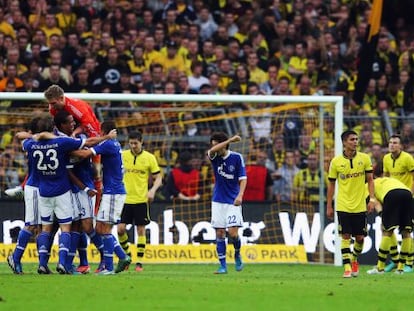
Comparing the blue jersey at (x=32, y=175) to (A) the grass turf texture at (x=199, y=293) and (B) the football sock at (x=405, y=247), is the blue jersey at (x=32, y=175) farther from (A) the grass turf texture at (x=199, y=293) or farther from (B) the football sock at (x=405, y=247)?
(B) the football sock at (x=405, y=247)

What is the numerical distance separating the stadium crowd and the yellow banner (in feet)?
3.84

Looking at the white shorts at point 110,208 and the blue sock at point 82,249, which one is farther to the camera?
the blue sock at point 82,249

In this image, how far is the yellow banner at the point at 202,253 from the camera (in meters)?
21.7

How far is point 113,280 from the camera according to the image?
14.0 metres

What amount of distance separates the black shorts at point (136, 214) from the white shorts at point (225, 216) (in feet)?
5.84

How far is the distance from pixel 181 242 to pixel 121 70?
14.5ft

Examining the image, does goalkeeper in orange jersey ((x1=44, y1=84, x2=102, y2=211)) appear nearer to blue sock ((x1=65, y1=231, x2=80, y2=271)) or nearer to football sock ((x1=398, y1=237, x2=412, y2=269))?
blue sock ((x1=65, y1=231, x2=80, y2=271))

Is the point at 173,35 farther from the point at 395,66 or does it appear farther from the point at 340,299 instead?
the point at 340,299

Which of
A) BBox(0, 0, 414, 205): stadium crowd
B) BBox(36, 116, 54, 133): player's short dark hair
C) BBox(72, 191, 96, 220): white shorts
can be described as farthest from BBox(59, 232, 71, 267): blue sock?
BBox(0, 0, 414, 205): stadium crowd

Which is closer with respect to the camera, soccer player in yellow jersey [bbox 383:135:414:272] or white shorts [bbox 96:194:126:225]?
white shorts [bbox 96:194:126:225]

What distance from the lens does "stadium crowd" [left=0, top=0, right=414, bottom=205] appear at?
23766 millimetres

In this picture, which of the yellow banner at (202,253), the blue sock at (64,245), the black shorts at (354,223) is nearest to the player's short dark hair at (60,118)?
the blue sock at (64,245)

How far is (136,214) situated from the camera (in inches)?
759

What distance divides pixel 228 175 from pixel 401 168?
3.24m
